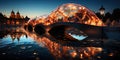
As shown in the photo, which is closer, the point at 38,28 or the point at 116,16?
the point at 38,28

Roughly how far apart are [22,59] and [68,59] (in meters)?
4.23

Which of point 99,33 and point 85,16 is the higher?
point 85,16

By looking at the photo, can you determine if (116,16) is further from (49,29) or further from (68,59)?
(68,59)

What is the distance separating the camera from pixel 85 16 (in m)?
62.4

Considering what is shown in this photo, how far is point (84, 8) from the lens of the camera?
63.0 m

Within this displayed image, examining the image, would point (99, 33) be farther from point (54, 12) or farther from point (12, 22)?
point (12, 22)

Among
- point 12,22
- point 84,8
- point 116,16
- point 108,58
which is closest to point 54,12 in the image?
point 84,8

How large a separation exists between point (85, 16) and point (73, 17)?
3.84m

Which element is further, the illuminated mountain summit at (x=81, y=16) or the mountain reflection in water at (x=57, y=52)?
the illuminated mountain summit at (x=81, y=16)

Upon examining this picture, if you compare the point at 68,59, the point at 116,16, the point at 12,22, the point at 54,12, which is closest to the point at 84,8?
the point at 54,12

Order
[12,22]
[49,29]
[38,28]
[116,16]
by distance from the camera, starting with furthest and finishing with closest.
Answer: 1. [12,22]
2. [116,16]
3. [38,28]
4. [49,29]

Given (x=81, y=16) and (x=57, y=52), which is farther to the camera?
(x=81, y=16)

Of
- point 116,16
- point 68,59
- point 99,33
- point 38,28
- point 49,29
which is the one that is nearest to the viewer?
point 68,59

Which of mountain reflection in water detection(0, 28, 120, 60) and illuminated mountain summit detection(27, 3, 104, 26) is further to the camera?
illuminated mountain summit detection(27, 3, 104, 26)
